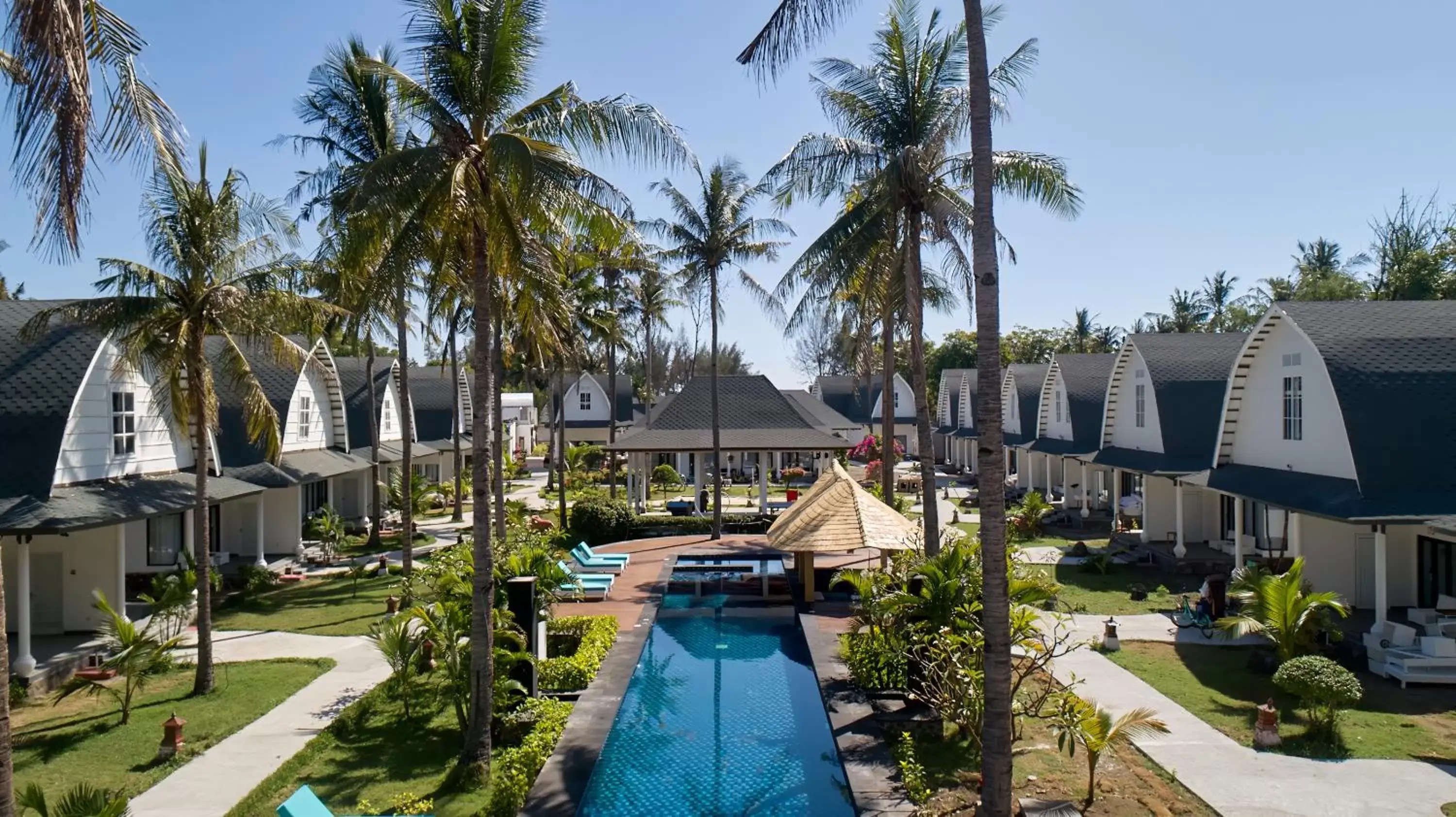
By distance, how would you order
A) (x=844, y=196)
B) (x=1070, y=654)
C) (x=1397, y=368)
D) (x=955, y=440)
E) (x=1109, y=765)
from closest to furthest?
(x=1109, y=765) < (x=1070, y=654) < (x=1397, y=368) < (x=844, y=196) < (x=955, y=440)

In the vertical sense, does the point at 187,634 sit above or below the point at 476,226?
below

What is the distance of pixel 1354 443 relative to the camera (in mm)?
17547

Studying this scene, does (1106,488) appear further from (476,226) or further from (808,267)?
(476,226)

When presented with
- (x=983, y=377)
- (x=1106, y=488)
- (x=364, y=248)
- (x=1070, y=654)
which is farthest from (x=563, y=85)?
(x=1106, y=488)

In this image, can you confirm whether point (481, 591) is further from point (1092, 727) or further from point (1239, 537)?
point (1239, 537)

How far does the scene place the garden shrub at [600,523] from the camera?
3164 cm

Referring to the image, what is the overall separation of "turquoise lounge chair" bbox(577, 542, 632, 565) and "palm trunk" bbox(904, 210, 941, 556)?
399 inches

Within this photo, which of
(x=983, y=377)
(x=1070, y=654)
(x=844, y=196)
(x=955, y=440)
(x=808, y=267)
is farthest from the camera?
(x=955, y=440)

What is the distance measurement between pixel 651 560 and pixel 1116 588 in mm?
12820

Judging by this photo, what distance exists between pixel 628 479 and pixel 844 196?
1582cm

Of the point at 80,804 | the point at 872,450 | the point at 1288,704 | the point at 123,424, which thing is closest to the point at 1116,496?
the point at 1288,704

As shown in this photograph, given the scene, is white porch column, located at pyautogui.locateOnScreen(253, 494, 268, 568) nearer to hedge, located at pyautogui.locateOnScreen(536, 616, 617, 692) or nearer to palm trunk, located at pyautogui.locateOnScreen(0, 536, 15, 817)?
hedge, located at pyautogui.locateOnScreen(536, 616, 617, 692)

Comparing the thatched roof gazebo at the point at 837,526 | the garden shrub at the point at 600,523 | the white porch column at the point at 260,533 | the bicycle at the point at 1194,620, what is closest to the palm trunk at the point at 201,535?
the white porch column at the point at 260,533

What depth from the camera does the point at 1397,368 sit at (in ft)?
60.7
